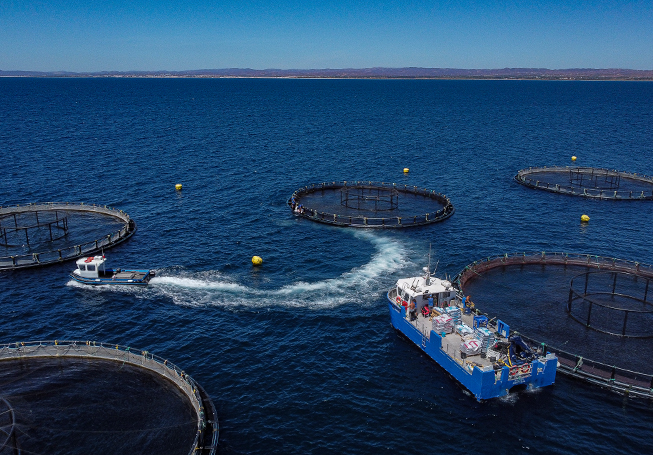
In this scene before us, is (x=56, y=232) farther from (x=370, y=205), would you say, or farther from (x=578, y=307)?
(x=578, y=307)

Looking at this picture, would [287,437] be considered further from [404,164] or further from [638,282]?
[404,164]

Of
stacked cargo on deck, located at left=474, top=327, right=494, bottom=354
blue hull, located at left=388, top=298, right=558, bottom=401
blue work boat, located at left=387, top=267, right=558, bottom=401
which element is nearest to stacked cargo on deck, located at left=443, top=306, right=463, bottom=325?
blue work boat, located at left=387, top=267, right=558, bottom=401

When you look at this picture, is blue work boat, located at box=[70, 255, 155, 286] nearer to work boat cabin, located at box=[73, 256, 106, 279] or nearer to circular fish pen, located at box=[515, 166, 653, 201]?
work boat cabin, located at box=[73, 256, 106, 279]

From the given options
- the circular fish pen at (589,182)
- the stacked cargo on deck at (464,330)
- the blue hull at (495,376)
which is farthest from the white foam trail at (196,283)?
the circular fish pen at (589,182)

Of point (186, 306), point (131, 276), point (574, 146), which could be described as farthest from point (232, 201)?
point (574, 146)

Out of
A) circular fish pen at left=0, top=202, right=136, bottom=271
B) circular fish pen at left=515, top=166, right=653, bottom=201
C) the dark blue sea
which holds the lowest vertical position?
the dark blue sea

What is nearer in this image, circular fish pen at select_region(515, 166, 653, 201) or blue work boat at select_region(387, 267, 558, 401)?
blue work boat at select_region(387, 267, 558, 401)
